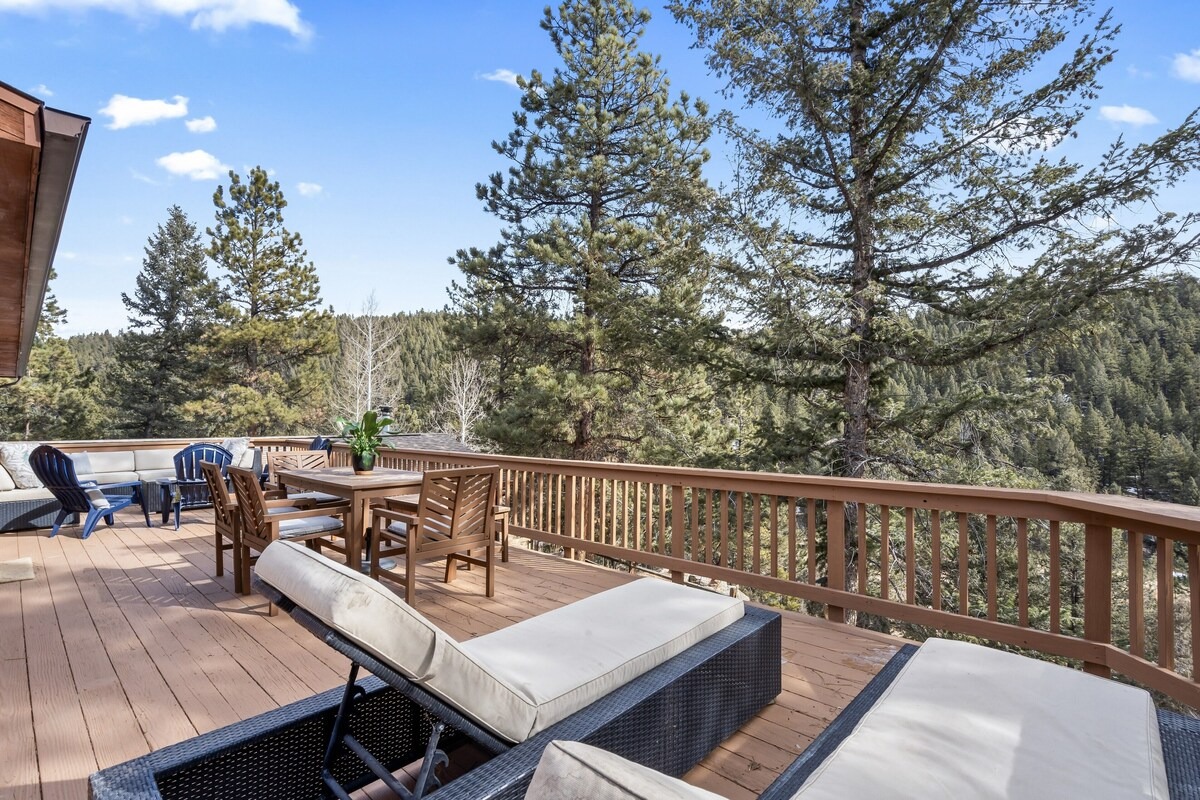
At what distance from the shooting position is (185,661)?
2.89 meters

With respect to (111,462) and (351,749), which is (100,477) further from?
(351,749)

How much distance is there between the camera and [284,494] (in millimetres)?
4855

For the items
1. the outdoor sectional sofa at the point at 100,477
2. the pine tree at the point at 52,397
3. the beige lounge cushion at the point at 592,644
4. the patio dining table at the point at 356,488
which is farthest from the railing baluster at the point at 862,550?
the pine tree at the point at 52,397

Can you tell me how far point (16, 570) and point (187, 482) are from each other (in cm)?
183

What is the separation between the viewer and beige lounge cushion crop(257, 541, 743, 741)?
1.36 metres

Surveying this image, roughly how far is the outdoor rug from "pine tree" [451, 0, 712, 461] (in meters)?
7.80

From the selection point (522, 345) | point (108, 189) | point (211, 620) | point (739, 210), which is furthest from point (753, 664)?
point (108, 189)

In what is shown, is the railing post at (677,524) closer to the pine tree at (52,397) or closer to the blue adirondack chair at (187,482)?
the blue adirondack chair at (187,482)

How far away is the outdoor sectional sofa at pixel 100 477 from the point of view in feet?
19.5

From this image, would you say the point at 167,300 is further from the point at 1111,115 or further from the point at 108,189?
the point at 1111,115

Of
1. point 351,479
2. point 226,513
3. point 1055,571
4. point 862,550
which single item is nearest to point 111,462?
point 226,513

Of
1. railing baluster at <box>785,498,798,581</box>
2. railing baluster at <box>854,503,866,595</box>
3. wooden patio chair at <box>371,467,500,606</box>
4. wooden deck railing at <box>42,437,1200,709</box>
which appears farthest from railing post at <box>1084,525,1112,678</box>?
wooden patio chair at <box>371,467,500,606</box>

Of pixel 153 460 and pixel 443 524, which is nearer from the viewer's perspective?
pixel 443 524

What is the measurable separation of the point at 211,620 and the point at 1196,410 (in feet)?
53.1
